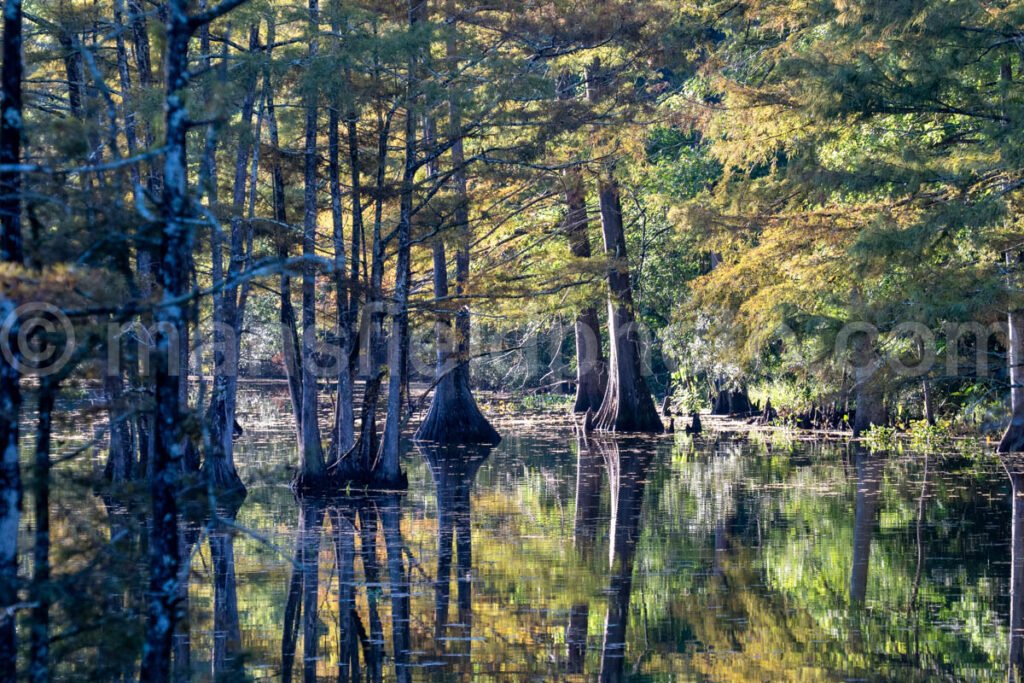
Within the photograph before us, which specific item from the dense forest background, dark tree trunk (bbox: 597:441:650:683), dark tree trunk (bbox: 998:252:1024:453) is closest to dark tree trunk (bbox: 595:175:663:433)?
the dense forest background

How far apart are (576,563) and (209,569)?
10.1 ft

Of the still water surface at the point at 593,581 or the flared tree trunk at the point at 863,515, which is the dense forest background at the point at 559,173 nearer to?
the flared tree trunk at the point at 863,515

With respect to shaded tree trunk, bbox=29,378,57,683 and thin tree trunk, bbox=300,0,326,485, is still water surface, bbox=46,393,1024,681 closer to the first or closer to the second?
shaded tree trunk, bbox=29,378,57,683

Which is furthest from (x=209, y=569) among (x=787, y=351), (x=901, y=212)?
(x=787, y=351)

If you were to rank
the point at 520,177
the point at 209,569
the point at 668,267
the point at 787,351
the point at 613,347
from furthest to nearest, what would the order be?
the point at 668,267
the point at 613,347
the point at 787,351
the point at 520,177
the point at 209,569

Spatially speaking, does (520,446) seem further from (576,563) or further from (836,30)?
(576,563)

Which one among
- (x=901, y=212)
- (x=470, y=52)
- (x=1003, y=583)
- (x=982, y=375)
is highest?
(x=470, y=52)

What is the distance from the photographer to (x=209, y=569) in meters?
11.2

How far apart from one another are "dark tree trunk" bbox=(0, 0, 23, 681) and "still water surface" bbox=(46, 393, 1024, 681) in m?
0.37

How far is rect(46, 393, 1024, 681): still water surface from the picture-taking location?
7.92 metres

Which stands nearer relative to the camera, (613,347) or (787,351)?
(787,351)

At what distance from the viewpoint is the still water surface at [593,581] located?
26.0 ft

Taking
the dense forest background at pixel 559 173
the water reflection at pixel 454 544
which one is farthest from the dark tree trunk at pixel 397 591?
the dense forest background at pixel 559 173

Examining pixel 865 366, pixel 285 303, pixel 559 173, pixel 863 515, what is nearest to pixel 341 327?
pixel 285 303
